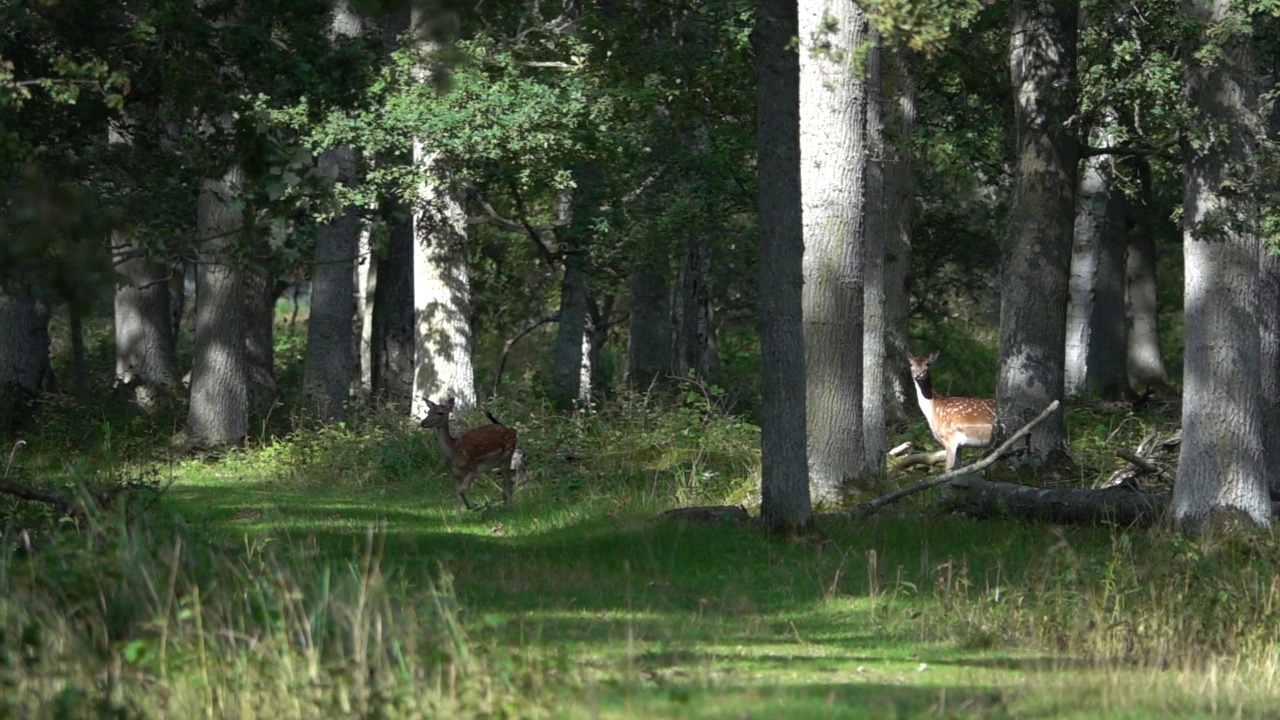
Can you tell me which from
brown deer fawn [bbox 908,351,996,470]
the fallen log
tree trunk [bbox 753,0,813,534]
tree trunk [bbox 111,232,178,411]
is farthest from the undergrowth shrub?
tree trunk [bbox 111,232,178,411]

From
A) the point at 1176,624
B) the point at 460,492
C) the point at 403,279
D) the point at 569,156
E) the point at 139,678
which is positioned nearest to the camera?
the point at 139,678

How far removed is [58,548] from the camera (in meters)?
9.52

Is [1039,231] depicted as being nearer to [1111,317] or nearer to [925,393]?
[925,393]

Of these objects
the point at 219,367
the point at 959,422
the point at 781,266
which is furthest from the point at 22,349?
the point at 781,266

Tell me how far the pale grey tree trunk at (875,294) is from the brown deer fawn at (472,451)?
3.80 meters

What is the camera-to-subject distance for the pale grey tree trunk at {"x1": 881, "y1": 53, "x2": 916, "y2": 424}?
81.5 ft

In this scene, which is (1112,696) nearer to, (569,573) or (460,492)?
(569,573)

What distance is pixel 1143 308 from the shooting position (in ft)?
111

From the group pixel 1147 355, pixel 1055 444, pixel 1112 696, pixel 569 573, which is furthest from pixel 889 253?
pixel 1112 696

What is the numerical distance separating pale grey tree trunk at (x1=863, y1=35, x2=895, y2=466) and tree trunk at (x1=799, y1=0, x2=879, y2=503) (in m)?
1.35

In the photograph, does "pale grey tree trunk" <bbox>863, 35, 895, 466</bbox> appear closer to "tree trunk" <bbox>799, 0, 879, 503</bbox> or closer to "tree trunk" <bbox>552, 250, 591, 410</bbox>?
"tree trunk" <bbox>799, 0, 879, 503</bbox>

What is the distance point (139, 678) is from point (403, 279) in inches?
906

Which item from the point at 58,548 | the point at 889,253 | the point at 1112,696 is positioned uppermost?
the point at 889,253

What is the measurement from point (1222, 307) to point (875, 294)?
Answer: 23.9 feet
